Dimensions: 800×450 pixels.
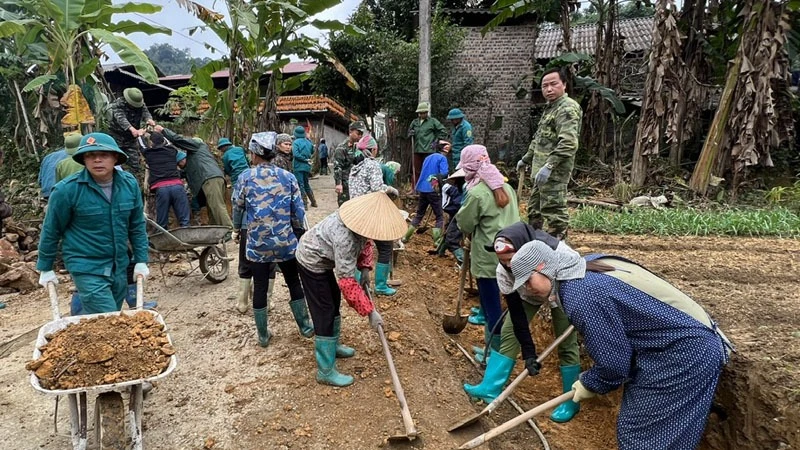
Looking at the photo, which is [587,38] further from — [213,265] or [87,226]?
[87,226]

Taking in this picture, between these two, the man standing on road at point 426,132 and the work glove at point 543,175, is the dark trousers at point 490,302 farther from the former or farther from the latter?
the man standing on road at point 426,132

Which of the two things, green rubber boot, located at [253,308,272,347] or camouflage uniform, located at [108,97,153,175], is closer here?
green rubber boot, located at [253,308,272,347]

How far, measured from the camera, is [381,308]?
16.7 ft

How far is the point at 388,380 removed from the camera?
3754mm

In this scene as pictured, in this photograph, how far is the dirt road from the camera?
2967 mm

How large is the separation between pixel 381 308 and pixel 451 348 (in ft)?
2.87

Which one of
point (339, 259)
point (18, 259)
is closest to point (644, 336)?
point (339, 259)

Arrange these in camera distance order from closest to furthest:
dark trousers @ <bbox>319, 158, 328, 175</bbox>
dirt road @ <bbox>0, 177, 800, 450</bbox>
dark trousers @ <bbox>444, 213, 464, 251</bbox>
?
dirt road @ <bbox>0, 177, 800, 450</bbox> → dark trousers @ <bbox>444, 213, 464, 251</bbox> → dark trousers @ <bbox>319, 158, 328, 175</bbox>

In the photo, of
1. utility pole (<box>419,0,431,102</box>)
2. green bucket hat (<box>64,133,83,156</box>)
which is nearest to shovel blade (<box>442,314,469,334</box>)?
green bucket hat (<box>64,133,83,156</box>)

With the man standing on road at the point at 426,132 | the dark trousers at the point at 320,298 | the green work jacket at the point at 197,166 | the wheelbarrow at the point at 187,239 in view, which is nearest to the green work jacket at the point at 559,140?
the dark trousers at the point at 320,298

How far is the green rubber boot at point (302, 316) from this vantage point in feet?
14.0

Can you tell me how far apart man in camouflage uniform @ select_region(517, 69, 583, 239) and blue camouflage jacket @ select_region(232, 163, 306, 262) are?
2533 mm

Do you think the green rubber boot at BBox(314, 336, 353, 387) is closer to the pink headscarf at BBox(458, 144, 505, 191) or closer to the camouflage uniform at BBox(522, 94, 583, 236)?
the pink headscarf at BBox(458, 144, 505, 191)

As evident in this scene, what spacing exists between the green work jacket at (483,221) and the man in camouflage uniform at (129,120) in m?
4.50
